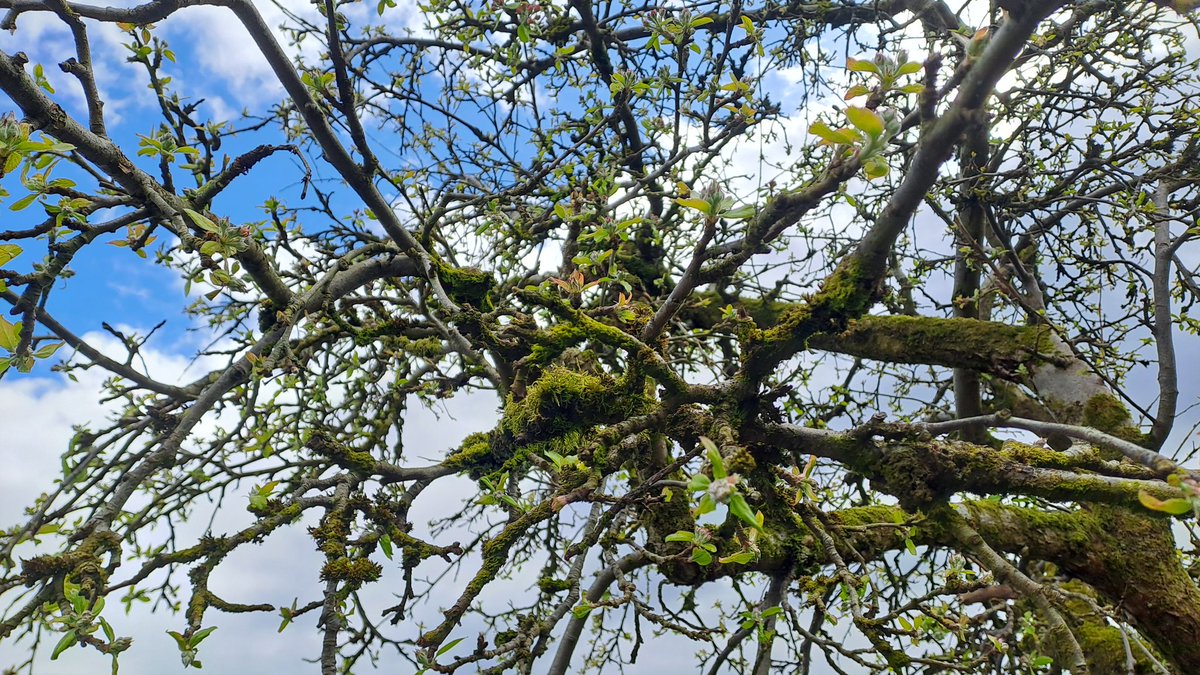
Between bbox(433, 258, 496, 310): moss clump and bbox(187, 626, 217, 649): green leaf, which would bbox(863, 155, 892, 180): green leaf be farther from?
bbox(187, 626, 217, 649): green leaf

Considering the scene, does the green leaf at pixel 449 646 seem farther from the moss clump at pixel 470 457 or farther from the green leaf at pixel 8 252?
the green leaf at pixel 8 252

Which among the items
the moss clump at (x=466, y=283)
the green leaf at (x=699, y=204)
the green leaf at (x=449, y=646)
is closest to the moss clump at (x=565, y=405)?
the moss clump at (x=466, y=283)

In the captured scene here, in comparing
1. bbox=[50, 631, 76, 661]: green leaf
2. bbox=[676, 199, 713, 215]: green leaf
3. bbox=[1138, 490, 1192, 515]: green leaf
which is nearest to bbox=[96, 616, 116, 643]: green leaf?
bbox=[50, 631, 76, 661]: green leaf

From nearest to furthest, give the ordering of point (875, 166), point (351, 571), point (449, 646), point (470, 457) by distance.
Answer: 1. point (875, 166)
2. point (449, 646)
3. point (351, 571)
4. point (470, 457)

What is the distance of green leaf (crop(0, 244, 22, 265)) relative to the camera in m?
1.79

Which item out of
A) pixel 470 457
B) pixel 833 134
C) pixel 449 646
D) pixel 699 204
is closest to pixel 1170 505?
pixel 833 134

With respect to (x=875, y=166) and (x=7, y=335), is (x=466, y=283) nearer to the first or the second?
(x=7, y=335)

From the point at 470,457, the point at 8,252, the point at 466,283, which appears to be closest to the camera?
the point at 8,252

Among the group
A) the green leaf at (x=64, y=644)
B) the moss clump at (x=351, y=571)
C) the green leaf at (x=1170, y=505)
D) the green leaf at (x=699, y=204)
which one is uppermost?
the green leaf at (x=699, y=204)

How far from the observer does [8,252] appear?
1.79 meters

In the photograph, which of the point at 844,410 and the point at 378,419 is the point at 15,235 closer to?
the point at 378,419

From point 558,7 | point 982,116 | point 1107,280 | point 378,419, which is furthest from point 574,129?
point 1107,280

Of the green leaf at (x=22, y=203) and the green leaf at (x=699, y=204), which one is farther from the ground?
the green leaf at (x=22, y=203)

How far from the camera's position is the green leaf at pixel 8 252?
1792 mm
